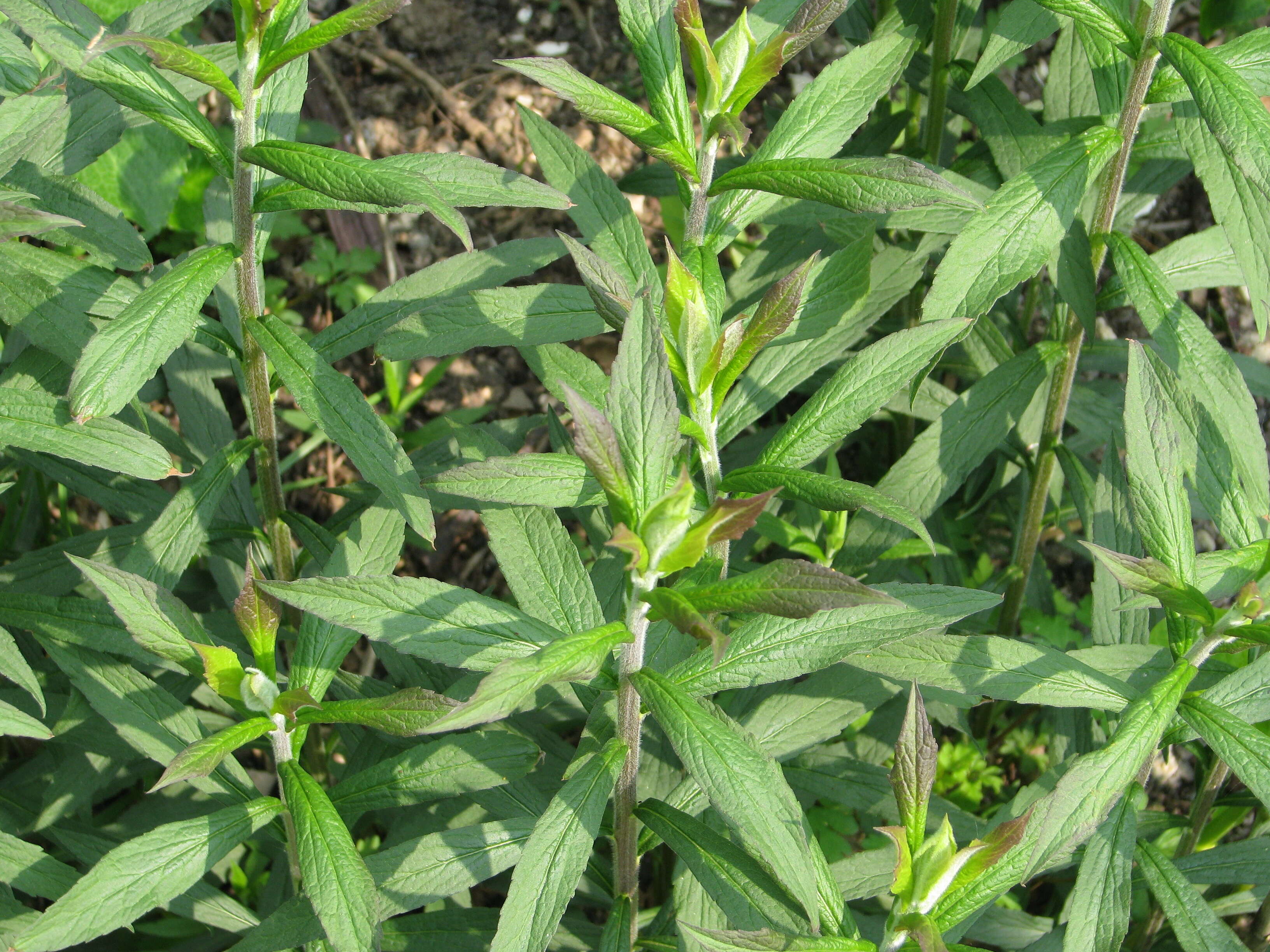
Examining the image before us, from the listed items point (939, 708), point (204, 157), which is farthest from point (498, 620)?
point (204, 157)

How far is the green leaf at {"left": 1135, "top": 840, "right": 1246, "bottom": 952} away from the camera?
1745 mm

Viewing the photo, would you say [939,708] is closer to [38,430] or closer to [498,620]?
[498,620]

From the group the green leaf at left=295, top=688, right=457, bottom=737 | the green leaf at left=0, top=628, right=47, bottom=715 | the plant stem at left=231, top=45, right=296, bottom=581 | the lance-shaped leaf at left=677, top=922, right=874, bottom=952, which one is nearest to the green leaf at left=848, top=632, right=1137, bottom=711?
the lance-shaped leaf at left=677, top=922, right=874, bottom=952

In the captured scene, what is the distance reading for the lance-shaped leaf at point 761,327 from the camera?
157 centimetres

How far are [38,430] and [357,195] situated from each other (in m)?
0.64

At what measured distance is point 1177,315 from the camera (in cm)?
195

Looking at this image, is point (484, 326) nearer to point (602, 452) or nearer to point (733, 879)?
point (602, 452)

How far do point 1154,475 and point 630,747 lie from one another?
2.97ft

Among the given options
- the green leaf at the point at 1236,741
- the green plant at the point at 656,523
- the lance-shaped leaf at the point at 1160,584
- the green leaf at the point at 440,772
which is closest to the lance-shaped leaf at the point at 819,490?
the green plant at the point at 656,523

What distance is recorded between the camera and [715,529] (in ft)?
4.22

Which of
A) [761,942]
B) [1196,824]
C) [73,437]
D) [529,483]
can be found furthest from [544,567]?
[1196,824]

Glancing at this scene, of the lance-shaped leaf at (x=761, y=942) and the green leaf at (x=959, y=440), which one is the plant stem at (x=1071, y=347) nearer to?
the green leaf at (x=959, y=440)

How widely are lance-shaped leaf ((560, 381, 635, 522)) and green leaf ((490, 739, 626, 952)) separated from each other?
421mm

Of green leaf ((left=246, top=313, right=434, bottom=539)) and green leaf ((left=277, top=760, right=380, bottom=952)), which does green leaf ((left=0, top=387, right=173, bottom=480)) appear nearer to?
green leaf ((left=246, top=313, right=434, bottom=539))
